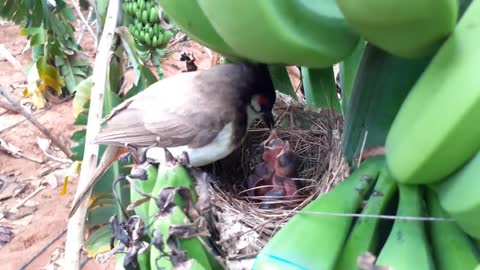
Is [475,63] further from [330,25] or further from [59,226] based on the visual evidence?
[59,226]

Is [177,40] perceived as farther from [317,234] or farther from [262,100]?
[317,234]

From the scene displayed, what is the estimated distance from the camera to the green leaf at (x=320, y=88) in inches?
37.4

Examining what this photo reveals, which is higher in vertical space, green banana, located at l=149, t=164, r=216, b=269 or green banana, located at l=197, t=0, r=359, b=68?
green banana, located at l=197, t=0, r=359, b=68

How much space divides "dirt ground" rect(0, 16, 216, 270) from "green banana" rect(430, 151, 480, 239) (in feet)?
5.04

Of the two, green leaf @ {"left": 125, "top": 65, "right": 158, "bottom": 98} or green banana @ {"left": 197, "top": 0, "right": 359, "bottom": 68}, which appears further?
green leaf @ {"left": 125, "top": 65, "right": 158, "bottom": 98}

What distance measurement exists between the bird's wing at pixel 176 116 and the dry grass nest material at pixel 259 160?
82 millimetres

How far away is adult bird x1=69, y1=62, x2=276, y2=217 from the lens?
35.6 inches

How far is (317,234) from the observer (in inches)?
23.5

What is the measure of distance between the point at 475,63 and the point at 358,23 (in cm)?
9

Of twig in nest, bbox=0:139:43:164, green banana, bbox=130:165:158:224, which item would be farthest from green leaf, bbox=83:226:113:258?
twig in nest, bbox=0:139:43:164

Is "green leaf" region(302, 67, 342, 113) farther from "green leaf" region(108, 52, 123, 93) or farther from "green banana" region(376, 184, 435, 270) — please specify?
"green leaf" region(108, 52, 123, 93)

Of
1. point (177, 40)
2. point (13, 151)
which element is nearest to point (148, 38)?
point (13, 151)

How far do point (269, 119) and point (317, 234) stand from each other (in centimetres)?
41

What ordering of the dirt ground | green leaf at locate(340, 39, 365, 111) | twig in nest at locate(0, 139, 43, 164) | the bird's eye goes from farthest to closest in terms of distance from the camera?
twig in nest at locate(0, 139, 43, 164) → the dirt ground → the bird's eye → green leaf at locate(340, 39, 365, 111)
